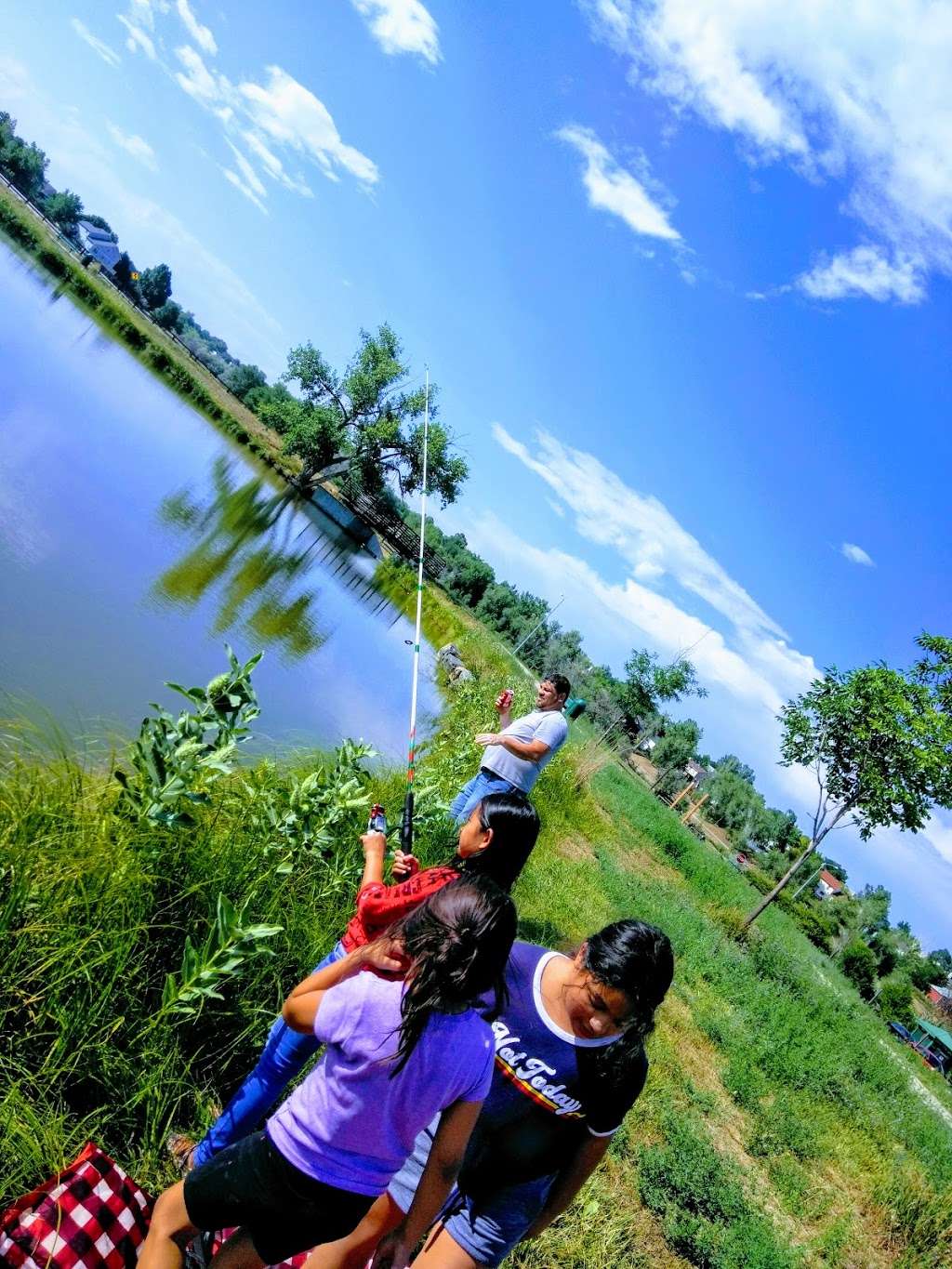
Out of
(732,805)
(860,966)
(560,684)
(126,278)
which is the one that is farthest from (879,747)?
(126,278)

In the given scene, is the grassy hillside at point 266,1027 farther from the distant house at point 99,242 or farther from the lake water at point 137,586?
the distant house at point 99,242

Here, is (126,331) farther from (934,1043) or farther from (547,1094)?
(934,1043)

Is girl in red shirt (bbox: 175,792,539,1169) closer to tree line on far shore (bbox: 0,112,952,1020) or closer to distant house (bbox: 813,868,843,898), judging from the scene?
tree line on far shore (bbox: 0,112,952,1020)

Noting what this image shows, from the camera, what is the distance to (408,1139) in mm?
1577

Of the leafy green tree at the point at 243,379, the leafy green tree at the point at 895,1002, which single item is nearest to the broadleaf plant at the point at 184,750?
the leafy green tree at the point at 895,1002

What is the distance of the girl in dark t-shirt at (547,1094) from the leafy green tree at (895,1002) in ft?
112

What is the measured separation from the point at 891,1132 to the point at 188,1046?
7880 millimetres

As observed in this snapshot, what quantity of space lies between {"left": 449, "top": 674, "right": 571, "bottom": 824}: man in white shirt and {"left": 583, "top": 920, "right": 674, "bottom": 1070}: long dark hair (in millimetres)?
2169

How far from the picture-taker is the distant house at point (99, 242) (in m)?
71.2

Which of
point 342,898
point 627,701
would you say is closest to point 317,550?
point 627,701

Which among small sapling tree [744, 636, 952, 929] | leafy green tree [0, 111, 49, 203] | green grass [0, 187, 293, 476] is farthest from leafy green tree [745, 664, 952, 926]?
leafy green tree [0, 111, 49, 203]

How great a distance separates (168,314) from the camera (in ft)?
205

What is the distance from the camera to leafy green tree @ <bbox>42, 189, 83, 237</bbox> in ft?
210

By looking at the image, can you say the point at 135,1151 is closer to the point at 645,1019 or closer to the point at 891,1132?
the point at 645,1019
